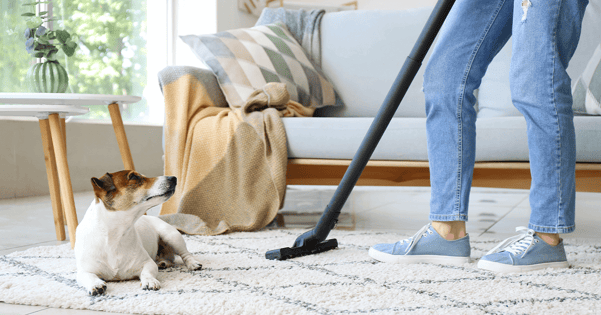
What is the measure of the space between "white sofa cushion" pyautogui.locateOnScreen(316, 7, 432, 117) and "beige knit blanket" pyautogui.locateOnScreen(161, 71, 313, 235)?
588mm

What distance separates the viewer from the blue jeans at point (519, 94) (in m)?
1.06

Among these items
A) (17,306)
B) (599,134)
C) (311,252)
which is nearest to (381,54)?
(599,134)

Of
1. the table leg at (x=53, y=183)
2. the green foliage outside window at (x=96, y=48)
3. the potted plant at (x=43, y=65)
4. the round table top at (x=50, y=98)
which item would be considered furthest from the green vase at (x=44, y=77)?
the green foliage outside window at (x=96, y=48)

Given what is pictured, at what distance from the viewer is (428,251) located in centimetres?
121

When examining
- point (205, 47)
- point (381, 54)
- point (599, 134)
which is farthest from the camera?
point (381, 54)

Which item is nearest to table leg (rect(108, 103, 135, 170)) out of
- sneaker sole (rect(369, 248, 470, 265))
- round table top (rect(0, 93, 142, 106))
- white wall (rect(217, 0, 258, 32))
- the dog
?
round table top (rect(0, 93, 142, 106))

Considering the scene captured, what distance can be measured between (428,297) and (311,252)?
1.41 ft

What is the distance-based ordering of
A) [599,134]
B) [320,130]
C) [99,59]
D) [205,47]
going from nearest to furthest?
[599,134] < [320,130] < [205,47] < [99,59]

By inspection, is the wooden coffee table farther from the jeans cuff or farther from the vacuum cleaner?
the jeans cuff

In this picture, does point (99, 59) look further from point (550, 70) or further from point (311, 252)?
point (550, 70)

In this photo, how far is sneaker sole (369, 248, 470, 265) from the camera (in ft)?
3.92

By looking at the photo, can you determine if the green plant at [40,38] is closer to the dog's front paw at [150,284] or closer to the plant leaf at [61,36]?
the plant leaf at [61,36]

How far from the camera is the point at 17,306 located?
92 centimetres

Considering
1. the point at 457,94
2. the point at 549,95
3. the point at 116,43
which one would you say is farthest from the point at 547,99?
the point at 116,43
